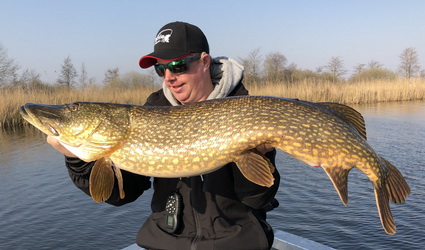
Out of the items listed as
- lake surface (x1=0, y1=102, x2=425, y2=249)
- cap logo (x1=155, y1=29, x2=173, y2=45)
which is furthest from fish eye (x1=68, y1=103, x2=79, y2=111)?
lake surface (x1=0, y1=102, x2=425, y2=249)

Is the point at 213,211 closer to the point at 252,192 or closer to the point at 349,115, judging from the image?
the point at 252,192

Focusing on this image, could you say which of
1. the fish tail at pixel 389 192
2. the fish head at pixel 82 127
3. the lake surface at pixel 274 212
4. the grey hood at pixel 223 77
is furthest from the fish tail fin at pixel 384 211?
the lake surface at pixel 274 212

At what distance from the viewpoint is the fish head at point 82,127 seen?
1.99 metres

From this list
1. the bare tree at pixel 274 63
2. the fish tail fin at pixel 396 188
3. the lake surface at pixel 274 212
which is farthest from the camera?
the bare tree at pixel 274 63

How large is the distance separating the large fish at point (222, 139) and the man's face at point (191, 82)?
296 millimetres

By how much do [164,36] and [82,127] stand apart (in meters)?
0.79

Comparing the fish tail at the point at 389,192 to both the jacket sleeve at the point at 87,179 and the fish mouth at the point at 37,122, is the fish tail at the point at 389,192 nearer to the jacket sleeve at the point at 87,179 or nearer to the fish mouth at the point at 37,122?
the jacket sleeve at the point at 87,179

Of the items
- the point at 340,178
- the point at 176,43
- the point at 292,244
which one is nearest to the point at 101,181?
the point at 176,43

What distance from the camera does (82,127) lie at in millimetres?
2023

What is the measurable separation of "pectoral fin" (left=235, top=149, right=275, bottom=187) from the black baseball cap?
786 millimetres

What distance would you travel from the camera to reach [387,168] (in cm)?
195

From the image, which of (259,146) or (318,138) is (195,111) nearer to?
(259,146)

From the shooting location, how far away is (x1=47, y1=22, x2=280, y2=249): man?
199cm

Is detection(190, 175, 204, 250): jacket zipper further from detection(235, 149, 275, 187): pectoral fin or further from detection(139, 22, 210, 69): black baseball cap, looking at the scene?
detection(139, 22, 210, 69): black baseball cap
